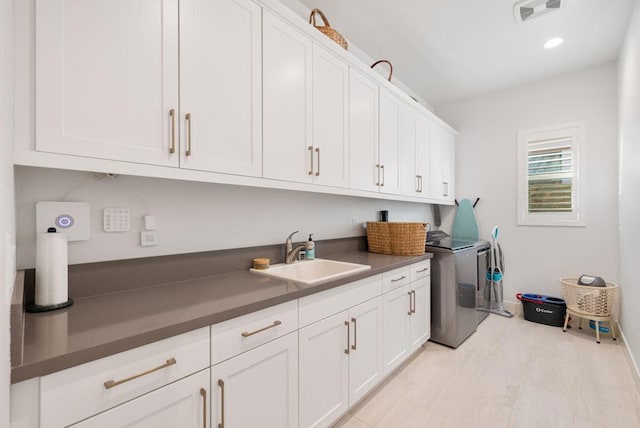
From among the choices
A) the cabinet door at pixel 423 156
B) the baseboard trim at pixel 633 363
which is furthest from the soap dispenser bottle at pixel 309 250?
the baseboard trim at pixel 633 363

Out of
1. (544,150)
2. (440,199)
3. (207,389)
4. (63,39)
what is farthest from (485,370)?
(63,39)

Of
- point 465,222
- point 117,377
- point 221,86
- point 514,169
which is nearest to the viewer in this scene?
point 117,377

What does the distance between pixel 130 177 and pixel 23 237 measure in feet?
1.39

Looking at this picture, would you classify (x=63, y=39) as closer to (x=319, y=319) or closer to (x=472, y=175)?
(x=319, y=319)

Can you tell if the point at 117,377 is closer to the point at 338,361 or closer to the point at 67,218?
the point at 67,218

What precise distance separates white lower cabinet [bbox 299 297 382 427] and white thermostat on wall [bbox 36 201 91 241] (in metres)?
1.01

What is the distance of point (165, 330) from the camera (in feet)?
2.86

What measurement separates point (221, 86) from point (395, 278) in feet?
5.20

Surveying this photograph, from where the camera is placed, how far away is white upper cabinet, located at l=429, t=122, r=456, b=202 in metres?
3.32

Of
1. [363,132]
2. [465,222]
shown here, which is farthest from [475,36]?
[465,222]

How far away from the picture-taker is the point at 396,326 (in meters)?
2.05

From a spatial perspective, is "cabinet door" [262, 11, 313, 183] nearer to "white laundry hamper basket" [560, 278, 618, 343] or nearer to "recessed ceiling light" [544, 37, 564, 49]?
"recessed ceiling light" [544, 37, 564, 49]

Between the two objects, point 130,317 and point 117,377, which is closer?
point 117,377

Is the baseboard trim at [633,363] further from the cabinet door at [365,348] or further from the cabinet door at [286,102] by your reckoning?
the cabinet door at [286,102]
